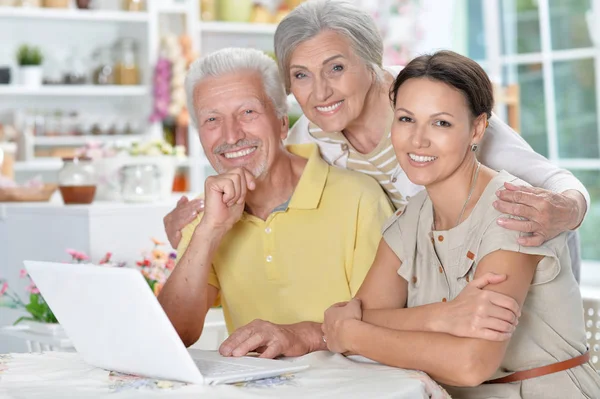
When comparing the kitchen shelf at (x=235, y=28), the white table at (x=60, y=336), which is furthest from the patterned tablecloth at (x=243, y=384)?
the kitchen shelf at (x=235, y=28)

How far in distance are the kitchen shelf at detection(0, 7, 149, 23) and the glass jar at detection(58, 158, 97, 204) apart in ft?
8.75

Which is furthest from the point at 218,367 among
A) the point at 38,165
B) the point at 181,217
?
the point at 38,165

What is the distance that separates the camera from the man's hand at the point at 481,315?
1.54 m

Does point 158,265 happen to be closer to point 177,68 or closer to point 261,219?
point 261,219

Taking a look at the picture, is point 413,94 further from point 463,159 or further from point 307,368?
point 307,368

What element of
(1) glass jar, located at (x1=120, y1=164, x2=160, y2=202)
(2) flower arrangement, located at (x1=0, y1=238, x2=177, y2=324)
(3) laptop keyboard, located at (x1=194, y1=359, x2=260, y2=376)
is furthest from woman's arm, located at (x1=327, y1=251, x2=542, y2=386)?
(1) glass jar, located at (x1=120, y1=164, x2=160, y2=202)

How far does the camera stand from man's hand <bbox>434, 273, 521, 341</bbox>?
1542mm

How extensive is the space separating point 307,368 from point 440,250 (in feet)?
1.19

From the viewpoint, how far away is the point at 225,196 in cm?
206

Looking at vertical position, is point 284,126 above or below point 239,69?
below

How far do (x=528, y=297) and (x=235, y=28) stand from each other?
486cm

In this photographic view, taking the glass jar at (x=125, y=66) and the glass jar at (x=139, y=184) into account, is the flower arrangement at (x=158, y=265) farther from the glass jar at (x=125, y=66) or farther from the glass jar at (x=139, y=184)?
the glass jar at (x=125, y=66)

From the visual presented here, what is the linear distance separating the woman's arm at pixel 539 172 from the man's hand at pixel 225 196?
1.83 feet

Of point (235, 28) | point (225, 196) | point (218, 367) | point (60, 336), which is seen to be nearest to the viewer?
point (218, 367)
